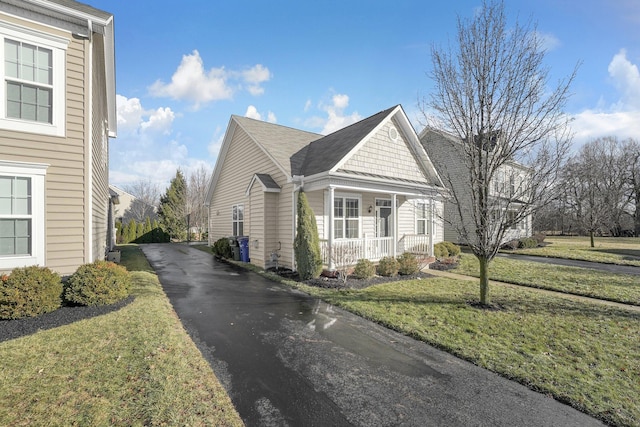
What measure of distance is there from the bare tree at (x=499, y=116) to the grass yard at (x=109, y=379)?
601cm

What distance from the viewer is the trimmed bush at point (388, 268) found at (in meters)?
10.4

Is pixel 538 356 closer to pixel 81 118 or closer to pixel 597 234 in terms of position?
pixel 81 118

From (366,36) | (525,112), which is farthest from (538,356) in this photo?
(366,36)

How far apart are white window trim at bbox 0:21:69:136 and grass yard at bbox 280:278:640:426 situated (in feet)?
23.8

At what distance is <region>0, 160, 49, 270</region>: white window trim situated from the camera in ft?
18.6

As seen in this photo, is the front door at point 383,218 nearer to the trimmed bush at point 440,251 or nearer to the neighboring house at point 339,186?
the neighboring house at point 339,186

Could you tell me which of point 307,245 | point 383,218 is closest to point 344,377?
point 307,245

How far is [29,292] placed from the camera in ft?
16.8

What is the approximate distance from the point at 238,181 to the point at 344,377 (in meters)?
13.1

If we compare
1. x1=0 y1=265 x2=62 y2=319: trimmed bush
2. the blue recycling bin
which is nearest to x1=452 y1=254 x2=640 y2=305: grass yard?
the blue recycling bin

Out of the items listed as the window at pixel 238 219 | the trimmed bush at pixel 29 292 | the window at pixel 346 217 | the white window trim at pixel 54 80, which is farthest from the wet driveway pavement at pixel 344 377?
the window at pixel 238 219

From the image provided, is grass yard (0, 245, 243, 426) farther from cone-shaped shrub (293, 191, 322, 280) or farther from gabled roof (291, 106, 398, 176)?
gabled roof (291, 106, 398, 176)

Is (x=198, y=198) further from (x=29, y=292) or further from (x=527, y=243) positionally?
(x=527, y=243)

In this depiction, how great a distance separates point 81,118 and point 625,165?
2156 inches
